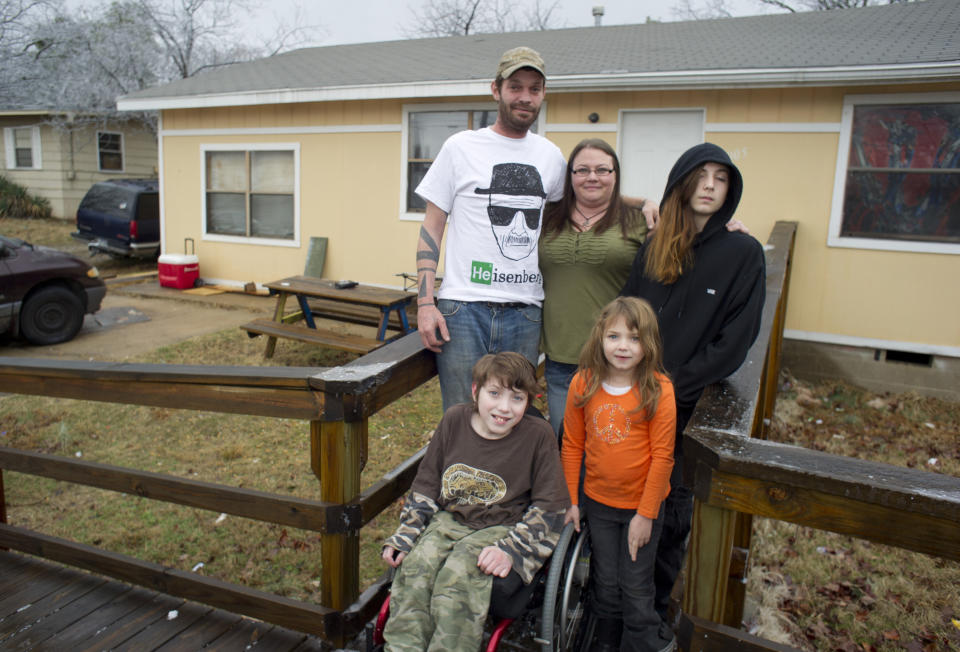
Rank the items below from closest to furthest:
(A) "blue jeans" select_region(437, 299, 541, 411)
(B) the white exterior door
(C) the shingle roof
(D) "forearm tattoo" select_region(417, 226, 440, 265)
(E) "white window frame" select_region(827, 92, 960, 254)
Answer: (A) "blue jeans" select_region(437, 299, 541, 411) → (D) "forearm tattoo" select_region(417, 226, 440, 265) → (E) "white window frame" select_region(827, 92, 960, 254) → (C) the shingle roof → (B) the white exterior door

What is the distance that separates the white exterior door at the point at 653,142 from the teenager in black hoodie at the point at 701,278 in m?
5.98

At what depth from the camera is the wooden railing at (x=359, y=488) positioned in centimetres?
137

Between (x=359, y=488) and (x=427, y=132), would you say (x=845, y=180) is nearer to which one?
(x=427, y=132)

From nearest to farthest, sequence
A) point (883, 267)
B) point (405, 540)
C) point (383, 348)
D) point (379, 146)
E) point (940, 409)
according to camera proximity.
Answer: point (405, 540), point (383, 348), point (940, 409), point (883, 267), point (379, 146)

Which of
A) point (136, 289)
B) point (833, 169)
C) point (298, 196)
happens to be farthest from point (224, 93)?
point (833, 169)

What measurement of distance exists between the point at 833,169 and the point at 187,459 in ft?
22.8

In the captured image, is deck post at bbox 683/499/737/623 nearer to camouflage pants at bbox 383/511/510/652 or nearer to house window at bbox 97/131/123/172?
camouflage pants at bbox 383/511/510/652

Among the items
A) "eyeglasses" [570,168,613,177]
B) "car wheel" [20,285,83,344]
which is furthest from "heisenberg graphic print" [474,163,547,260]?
"car wheel" [20,285,83,344]

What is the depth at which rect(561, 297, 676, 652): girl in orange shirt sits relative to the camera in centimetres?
197

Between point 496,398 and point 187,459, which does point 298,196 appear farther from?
point 496,398

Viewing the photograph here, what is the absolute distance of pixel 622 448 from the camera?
2008mm

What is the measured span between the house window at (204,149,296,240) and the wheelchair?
30.3 ft

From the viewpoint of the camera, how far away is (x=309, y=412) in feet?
6.61

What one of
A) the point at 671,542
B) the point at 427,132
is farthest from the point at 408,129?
the point at 671,542
